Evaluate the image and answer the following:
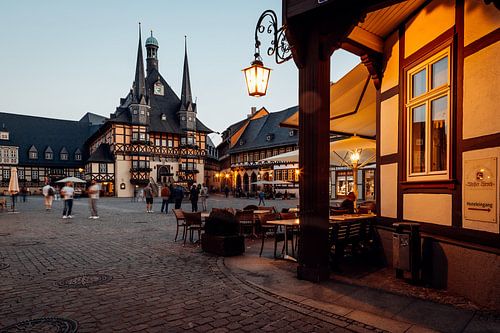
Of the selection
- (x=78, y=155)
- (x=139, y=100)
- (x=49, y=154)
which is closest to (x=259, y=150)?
(x=139, y=100)

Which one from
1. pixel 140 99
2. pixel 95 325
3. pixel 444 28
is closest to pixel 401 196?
pixel 444 28

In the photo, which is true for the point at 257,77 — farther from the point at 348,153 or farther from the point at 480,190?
the point at 348,153

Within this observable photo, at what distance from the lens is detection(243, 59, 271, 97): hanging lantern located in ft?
21.8

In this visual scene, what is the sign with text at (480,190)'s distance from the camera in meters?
4.18

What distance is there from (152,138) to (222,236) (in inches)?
1688

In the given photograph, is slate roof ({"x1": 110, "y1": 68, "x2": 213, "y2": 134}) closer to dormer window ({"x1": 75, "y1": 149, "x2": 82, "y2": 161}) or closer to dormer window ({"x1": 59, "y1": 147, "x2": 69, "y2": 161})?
dormer window ({"x1": 75, "y1": 149, "x2": 82, "y2": 161})

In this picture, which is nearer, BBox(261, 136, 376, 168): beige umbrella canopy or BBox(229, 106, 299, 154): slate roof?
BBox(261, 136, 376, 168): beige umbrella canopy

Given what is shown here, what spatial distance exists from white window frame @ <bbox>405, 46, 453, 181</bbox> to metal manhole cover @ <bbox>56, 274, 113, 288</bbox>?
551cm

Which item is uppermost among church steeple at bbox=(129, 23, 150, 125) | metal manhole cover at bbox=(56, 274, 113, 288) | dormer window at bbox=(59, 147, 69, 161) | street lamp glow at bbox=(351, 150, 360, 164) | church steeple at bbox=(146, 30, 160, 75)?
church steeple at bbox=(146, 30, 160, 75)

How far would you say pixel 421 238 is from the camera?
528 cm

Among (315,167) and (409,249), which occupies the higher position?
(315,167)

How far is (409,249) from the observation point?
515 cm

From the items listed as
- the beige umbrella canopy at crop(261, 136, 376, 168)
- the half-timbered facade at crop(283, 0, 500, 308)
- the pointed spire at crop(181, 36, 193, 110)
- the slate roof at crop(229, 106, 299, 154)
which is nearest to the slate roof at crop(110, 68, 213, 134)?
the pointed spire at crop(181, 36, 193, 110)

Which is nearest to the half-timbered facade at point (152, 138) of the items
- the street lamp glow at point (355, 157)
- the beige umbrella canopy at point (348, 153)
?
the beige umbrella canopy at point (348, 153)
